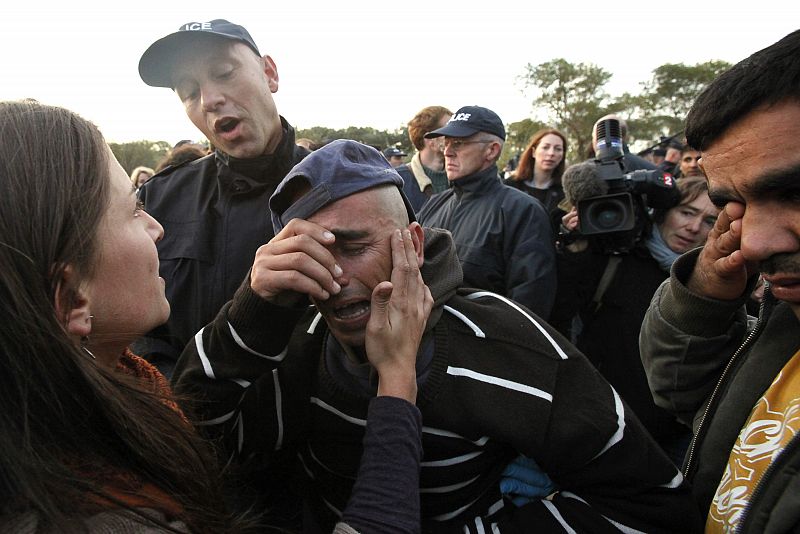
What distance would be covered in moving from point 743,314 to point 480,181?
222 cm

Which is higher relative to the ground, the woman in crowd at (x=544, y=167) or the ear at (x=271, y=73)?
the ear at (x=271, y=73)

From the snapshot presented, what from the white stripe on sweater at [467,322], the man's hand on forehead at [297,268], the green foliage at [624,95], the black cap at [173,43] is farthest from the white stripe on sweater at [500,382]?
the green foliage at [624,95]

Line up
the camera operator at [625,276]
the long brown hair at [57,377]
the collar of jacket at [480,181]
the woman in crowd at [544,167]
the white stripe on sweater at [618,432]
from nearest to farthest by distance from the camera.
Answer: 1. the long brown hair at [57,377]
2. the white stripe on sweater at [618,432]
3. the camera operator at [625,276]
4. the collar of jacket at [480,181]
5. the woman in crowd at [544,167]

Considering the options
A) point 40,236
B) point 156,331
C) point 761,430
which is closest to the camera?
point 40,236

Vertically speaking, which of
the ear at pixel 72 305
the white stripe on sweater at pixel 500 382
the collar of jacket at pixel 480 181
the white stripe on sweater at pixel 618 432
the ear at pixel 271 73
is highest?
the ear at pixel 271 73

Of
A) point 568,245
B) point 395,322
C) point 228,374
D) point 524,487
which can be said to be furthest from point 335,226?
point 568,245

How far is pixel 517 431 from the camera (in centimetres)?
136

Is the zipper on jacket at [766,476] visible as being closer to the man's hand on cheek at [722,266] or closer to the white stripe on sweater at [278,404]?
the man's hand on cheek at [722,266]

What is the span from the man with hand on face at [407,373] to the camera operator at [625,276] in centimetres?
171

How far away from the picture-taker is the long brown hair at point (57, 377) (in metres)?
0.88

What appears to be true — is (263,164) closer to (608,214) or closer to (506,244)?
(506,244)

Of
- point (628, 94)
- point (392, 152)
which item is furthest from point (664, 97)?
point (392, 152)

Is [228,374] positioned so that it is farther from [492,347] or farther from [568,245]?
[568,245]

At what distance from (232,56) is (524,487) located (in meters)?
1.70
